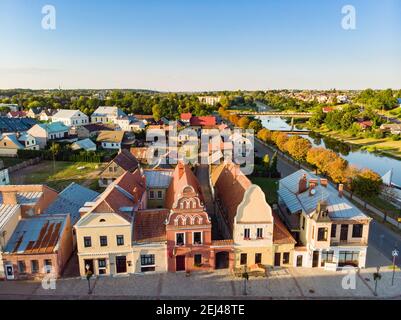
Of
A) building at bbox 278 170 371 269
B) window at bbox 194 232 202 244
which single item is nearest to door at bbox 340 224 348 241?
building at bbox 278 170 371 269

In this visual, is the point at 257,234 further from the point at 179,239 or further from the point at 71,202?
the point at 71,202

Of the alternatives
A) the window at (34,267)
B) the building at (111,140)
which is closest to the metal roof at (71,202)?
the window at (34,267)

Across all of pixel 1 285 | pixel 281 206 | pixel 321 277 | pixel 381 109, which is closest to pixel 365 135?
pixel 381 109

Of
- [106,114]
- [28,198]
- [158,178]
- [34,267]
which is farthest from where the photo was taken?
[106,114]

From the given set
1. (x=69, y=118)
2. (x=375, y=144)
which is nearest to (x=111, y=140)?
(x=69, y=118)

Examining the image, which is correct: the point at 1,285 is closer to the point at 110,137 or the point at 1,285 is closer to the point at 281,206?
the point at 281,206

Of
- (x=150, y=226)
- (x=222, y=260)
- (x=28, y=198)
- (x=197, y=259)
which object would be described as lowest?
(x=222, y=260)

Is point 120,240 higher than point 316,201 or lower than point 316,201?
lower
